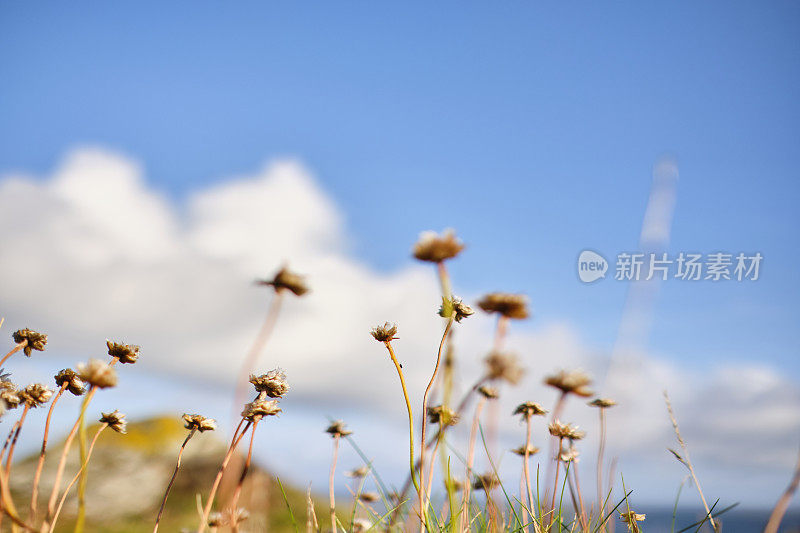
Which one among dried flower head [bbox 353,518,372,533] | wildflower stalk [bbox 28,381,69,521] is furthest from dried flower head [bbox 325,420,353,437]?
wildflower stalk [bbox 28,381,69,521]

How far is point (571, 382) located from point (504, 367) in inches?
25.8

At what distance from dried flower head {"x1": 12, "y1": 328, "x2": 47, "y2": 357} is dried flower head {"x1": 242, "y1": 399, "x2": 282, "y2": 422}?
2.94 feet

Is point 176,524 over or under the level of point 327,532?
under

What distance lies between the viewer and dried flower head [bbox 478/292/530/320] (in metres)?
1.65

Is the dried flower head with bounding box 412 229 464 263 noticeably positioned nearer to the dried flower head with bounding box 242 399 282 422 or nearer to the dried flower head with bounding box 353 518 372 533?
the dried flower head with bounding box 242 399 282 422

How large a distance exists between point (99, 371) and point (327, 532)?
171 cm

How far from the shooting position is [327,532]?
9.59ft

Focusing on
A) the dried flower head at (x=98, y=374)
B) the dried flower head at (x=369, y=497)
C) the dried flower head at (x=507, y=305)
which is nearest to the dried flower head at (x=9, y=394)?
the dried flower head at (x=98, y=374)

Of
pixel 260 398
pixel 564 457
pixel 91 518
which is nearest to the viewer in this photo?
pixel 260 398

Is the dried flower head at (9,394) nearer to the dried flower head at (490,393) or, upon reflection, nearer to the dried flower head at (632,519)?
the dried flower head at (490,393)

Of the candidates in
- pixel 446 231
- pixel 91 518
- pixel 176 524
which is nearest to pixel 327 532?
pixel 446 231

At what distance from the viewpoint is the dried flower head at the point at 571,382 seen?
6.07ft

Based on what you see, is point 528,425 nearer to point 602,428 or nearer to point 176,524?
point 602,428

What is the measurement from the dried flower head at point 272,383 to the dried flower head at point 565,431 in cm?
130
